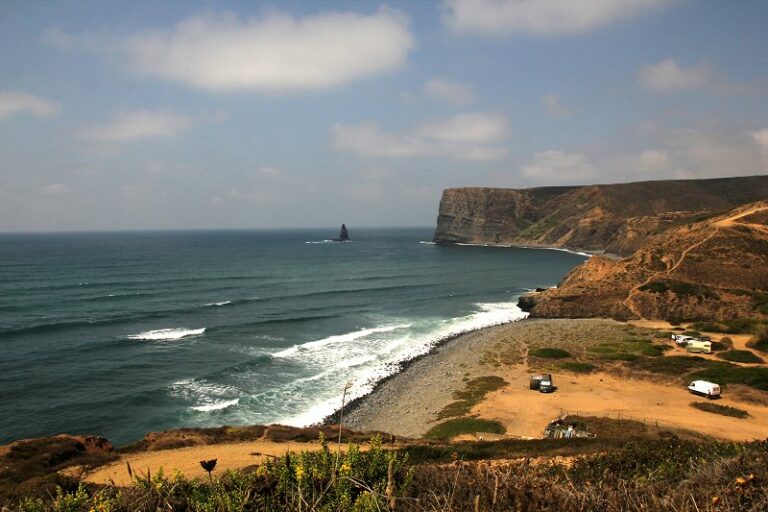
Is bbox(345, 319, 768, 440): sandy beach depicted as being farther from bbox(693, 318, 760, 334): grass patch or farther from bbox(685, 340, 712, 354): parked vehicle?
bbox(693, 318, 760, 334): grass patch

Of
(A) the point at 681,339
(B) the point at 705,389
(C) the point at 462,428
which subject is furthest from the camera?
(A) the point at 681,339

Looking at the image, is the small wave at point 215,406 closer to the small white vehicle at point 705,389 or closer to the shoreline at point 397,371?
the shoreline at point 397,371

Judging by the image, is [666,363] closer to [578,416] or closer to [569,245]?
[578,416]

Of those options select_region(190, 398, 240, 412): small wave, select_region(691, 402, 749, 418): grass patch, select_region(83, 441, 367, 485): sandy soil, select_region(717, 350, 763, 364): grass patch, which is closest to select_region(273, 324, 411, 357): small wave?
select_region(190, 398, 240, 412): small wave

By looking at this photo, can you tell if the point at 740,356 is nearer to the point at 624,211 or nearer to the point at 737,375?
the point at 737,375

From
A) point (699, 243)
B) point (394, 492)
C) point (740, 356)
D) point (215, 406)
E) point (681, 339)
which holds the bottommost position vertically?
point (215, 406)

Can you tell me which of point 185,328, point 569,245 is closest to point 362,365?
point 185,328

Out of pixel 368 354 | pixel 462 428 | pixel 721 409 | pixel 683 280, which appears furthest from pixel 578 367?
pixel 683 280
